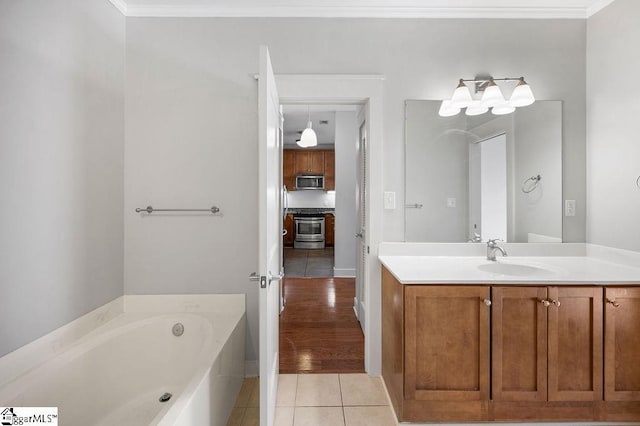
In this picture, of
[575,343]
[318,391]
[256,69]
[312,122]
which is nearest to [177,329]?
[318,391]

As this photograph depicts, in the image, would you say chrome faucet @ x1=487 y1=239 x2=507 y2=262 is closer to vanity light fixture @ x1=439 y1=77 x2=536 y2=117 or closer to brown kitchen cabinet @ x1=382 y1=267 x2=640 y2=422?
brown kitchen cabinet @ x1=382 y1=267 x2=640 y2=422

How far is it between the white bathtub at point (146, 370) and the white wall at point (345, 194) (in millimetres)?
2953

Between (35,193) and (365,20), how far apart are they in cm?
221

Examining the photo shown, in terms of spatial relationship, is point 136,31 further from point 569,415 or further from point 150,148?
point 569,415

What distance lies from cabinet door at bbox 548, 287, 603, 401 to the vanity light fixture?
4.17 feet

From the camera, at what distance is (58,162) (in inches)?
67.1

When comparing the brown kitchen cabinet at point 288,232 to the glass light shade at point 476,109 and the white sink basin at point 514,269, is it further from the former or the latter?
the white sink basin at point 514,269

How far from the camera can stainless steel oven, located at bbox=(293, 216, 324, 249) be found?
8.01m

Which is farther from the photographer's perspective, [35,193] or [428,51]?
[428,51]

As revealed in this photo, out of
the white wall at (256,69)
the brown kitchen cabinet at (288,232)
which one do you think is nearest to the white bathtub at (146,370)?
the white wall at (256,69)

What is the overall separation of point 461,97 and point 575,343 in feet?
5.21

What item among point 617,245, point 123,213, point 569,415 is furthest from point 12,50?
point 617,245

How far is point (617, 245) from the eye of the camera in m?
2.09

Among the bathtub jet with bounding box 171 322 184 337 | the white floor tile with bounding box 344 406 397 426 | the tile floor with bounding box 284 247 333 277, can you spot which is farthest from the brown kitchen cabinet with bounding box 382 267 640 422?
the tile floor with bounding box 284 247 333 277
